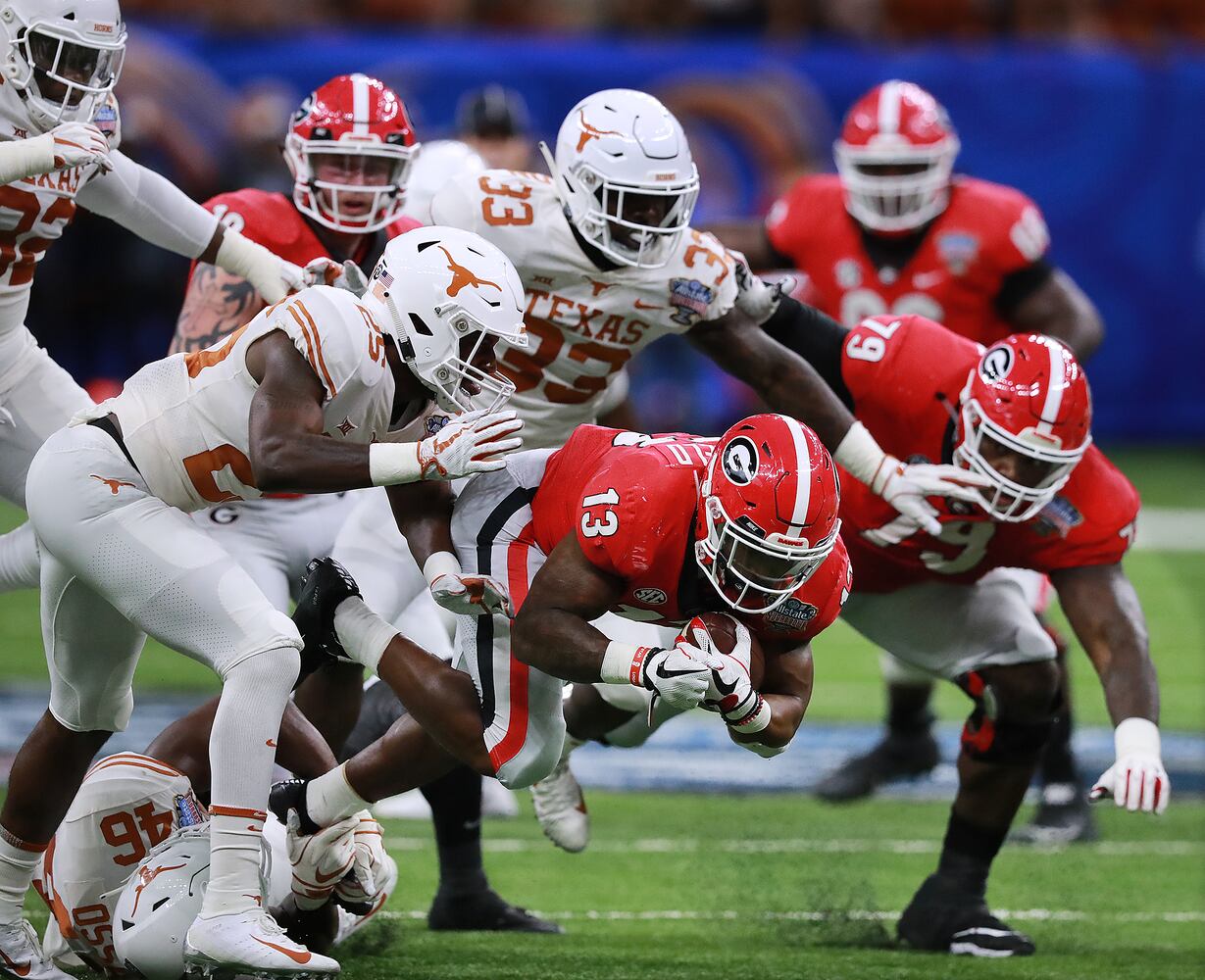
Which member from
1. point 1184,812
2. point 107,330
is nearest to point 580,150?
point 1184,812

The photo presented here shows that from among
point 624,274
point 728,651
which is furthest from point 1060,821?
point 728,651

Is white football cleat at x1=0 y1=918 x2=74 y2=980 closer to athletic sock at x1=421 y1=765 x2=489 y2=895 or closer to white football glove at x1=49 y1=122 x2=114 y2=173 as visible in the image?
athletic sock at x1=421 y1=765 x2=489 y2=895

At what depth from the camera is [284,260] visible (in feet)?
16.3

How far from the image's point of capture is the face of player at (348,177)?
528 cm

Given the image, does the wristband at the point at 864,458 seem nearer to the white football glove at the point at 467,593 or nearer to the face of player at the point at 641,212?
the face of player at the point at 641,212

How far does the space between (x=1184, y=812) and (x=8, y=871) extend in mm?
4137

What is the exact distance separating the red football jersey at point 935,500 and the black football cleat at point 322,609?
1.51 m

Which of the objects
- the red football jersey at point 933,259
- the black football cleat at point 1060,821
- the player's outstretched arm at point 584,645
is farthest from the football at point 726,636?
the red football jersey at point 933,259

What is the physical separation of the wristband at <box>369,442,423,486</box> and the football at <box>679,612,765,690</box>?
26.5 inches

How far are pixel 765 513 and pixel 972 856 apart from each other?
5.18 ft

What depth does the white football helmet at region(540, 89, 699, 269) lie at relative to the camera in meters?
4.73

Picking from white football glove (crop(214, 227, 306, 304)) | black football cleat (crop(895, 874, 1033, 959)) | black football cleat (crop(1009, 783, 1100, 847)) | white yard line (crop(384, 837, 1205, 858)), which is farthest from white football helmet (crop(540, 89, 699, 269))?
black football cleat (crop(1009, 783, 1100, 847))

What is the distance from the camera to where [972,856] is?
193 inches

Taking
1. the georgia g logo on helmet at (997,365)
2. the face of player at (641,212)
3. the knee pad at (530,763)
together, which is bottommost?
the knee pad at (530,763)
